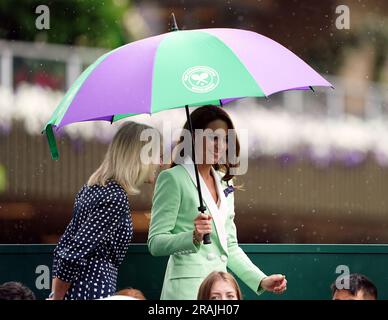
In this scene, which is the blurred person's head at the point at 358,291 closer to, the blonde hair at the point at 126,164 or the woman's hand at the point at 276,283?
the woman's hand at the point at 276,283

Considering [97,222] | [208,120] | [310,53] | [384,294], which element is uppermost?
[310,53]

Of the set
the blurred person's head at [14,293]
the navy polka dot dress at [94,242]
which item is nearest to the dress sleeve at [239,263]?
the navy polka dot dress at [94,242]

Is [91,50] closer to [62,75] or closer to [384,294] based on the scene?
[62,75]

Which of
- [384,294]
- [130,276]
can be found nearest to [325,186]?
[384,294]

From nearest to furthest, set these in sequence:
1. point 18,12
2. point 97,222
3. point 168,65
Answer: point 168,65
point 97,222
point 18,12

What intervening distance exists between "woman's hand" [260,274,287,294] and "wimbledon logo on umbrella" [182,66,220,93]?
100 centimetres

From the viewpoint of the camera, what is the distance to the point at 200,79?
14.9ft

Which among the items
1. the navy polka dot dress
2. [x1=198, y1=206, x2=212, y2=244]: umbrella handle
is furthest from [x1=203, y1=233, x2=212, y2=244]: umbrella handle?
the navy polka dot dress

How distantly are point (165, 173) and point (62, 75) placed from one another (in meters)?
1.76

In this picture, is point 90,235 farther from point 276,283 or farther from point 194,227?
point 276,283

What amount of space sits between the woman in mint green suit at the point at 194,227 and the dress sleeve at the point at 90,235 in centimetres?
19

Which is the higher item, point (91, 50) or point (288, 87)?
point (91, 50)

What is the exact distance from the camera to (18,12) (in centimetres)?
657

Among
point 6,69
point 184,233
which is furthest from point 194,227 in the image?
point 6,69
